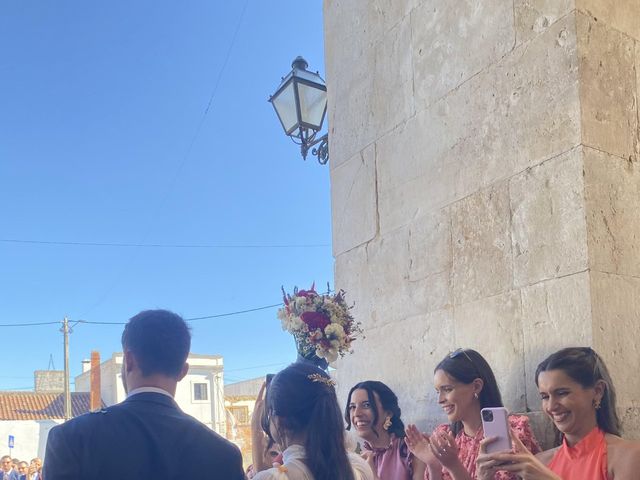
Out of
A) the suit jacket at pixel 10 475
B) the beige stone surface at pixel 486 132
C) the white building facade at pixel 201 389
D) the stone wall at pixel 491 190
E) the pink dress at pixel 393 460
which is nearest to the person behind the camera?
the stone wall at pixel 491 190

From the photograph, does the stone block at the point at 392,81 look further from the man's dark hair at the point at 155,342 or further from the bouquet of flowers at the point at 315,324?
the man's dark hair at the point at 155,342

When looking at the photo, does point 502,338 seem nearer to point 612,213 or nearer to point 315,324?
point 612,213

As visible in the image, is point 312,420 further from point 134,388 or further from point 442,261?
point 442,261

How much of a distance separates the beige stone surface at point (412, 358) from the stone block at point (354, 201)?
0.65 meters

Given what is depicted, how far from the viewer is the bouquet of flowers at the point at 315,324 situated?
3.64 m

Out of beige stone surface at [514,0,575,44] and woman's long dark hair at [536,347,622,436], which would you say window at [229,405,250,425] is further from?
woman's long dark hair at [536,347,622,436]

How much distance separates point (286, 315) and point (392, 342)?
79 centimetres

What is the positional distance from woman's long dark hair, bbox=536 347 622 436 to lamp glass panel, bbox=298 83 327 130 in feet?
10.8

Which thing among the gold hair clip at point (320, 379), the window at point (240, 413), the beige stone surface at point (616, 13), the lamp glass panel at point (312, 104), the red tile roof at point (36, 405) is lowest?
the window at point (240, 413)

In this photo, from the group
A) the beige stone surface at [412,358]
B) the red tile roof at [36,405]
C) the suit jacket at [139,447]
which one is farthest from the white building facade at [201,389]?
the suit jacket at [139,447]

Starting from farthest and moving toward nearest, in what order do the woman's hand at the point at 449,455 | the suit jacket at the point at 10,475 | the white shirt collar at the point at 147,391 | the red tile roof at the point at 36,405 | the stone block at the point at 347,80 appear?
1. the red tile roof at the point at 36,405
2. the suit jacket at the point at 10,475
3. the stone block at the point at 347,80
4. the woman's hand at the point at 449,455
5. the white shirt collar at the point at 147,391

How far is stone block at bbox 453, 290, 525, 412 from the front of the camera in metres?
3.29

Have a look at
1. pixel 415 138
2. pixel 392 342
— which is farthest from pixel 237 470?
pixel 415 138

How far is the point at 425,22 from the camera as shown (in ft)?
13.5
